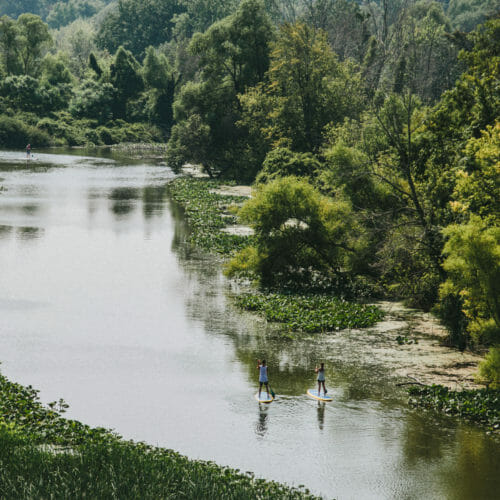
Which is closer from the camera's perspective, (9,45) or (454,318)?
(454,318)

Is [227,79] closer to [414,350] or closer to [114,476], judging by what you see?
[414,350]

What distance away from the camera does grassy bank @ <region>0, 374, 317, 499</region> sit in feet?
50.5

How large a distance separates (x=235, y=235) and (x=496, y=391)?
91.7 feet

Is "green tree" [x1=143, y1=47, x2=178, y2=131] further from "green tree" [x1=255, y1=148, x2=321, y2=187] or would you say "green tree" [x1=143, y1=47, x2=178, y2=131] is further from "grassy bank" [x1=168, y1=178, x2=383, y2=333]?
"grassy bank" [x1=168, y1=178, x2=383, y2=333]

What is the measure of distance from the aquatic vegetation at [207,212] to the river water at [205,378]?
3159 mm

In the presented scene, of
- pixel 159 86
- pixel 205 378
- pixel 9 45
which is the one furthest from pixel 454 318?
pixel 9 45

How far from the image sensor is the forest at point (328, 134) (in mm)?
29047

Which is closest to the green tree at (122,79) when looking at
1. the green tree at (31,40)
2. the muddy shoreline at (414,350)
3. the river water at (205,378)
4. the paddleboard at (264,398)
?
the green tree at (31,40)

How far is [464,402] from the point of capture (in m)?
22.8

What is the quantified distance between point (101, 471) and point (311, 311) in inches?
691

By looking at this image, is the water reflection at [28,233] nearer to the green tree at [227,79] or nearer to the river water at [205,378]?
the river water at [205,378]

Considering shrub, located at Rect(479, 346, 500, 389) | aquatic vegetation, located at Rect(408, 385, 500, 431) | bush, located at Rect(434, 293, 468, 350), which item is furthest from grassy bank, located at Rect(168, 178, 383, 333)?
shrub, located at Rect(479, 346, 500, 389)

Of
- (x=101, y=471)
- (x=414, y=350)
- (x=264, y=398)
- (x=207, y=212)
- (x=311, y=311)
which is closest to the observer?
(x=101, y=471)

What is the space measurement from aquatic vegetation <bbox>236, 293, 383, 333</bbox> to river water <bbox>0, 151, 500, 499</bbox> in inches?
38.8
